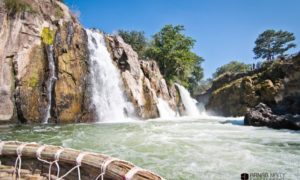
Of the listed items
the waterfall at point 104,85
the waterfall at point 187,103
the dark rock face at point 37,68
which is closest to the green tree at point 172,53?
the waterfall at point 187,103

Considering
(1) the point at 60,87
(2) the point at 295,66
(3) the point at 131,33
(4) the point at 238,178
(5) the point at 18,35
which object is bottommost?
(4) the point at 238,178

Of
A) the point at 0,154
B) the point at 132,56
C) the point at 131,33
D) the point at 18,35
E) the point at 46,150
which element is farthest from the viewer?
the point at 131,33

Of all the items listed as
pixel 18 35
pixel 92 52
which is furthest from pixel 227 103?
pixel 18 35

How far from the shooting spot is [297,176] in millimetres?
5328

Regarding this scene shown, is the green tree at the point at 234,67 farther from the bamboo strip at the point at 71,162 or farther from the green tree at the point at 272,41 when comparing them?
the bamboo strip at the point at 71,162

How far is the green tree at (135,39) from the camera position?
44969 mm

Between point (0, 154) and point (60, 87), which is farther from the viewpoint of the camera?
point (60, 87)

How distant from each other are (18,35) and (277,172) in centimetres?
1799

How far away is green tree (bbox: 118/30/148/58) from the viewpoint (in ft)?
148

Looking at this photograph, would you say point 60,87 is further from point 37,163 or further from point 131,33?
point 131,33

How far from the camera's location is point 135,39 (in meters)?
45.2

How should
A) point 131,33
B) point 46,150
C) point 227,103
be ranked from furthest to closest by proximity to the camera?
1. point 131,33
2. point 227,103
3. point 46,150

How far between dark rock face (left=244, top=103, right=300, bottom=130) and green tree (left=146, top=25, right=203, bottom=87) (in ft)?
58.5

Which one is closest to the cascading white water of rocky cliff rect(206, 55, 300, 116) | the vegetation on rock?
rocky cliff rect(206, 55, 300, 116)
